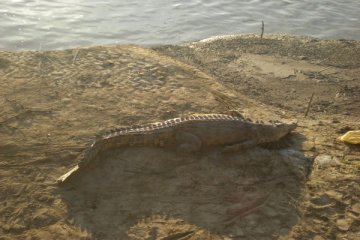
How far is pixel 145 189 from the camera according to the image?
5.74 m

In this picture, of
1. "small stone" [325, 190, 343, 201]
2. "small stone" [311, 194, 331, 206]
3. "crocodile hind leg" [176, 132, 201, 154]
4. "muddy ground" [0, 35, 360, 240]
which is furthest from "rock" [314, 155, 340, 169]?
"crocodile hind leg" [176, 132, 201, 154]

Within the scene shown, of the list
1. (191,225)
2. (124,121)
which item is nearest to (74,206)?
(191,225)

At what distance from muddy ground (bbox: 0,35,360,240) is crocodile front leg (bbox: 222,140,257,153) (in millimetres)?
94

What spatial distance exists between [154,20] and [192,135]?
10204mm

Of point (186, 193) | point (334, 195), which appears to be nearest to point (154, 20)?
point (186, 193)

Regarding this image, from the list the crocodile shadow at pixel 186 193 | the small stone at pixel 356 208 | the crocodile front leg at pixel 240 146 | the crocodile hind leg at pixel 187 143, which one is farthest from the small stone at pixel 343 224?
the crocodile hind leg at pixel 187 143

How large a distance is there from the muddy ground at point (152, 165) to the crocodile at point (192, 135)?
14 centimetres

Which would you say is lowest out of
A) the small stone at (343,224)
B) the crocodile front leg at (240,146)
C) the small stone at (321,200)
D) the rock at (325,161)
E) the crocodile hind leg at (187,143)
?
the small stone at (343,224)

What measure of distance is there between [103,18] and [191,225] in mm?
11782

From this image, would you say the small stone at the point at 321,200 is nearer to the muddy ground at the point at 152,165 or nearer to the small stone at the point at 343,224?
the muddy ground at the point at 152,165

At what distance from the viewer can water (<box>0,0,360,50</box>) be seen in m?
14.0

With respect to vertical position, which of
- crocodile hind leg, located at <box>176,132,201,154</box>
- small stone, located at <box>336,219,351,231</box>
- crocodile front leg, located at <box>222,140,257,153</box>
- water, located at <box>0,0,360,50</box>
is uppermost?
water, located at <box>0,0,360,50</box>

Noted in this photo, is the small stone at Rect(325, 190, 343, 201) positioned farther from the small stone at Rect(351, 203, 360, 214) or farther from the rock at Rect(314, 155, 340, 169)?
the rock at Rect(314, 155, 340, 169)

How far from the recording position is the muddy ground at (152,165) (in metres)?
5.29
